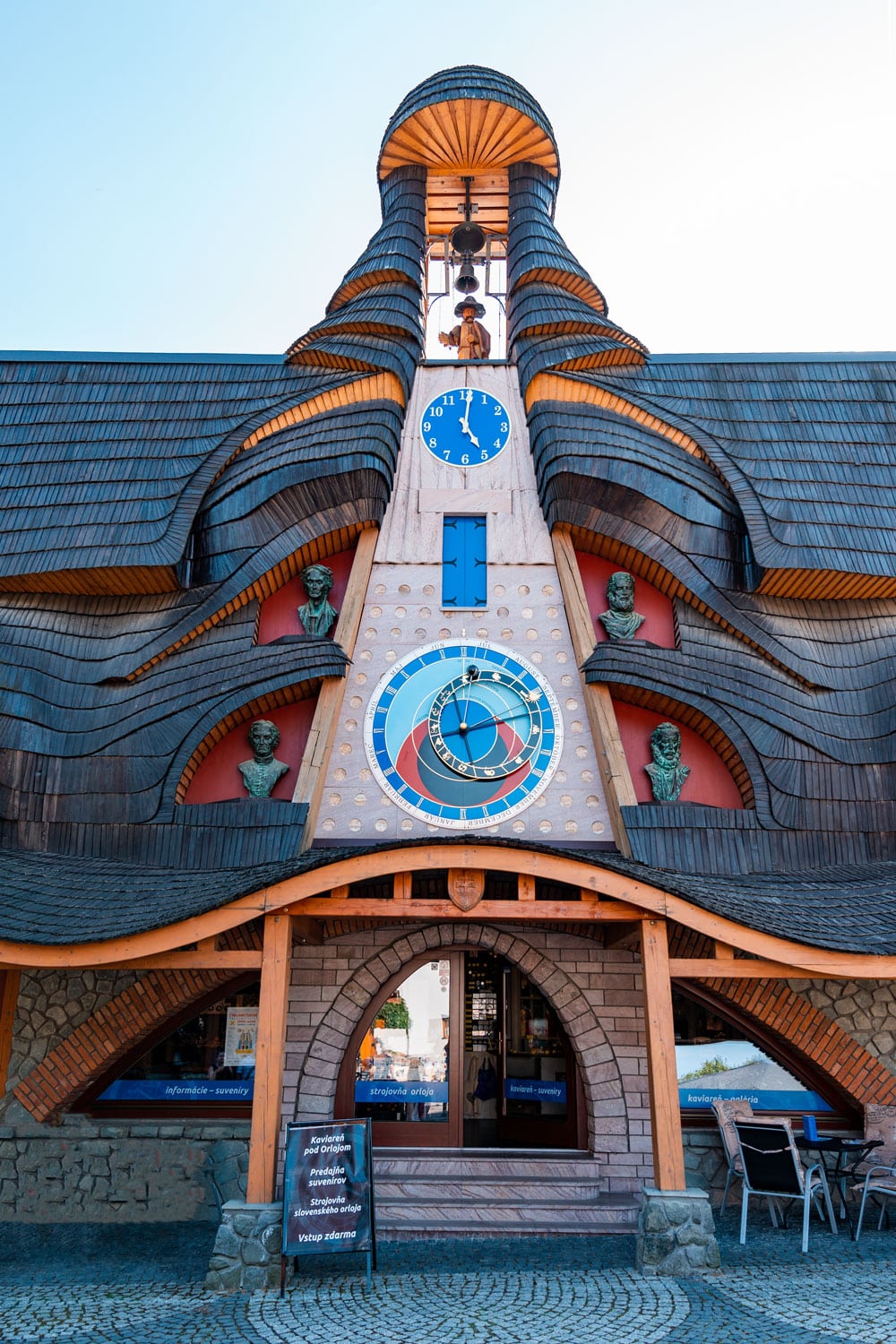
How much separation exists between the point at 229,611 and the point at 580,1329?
6958mm

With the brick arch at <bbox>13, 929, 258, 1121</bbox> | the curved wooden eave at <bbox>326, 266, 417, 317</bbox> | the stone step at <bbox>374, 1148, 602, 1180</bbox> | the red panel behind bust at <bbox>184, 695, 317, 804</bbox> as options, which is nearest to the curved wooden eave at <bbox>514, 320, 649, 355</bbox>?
the curved wooden eave at <bbox>326, 266, 417, 317</bbox>

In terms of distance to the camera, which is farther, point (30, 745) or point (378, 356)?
point (378, 356)

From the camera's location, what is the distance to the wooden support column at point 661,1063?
23.8 ft

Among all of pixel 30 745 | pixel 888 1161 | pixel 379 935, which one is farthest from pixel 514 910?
pixel 30 745

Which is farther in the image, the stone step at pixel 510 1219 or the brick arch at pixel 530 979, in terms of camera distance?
the brick arch at pixel 530 979

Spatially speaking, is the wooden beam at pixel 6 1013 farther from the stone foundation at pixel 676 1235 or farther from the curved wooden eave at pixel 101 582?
the stone foundation at pixel 676 1235

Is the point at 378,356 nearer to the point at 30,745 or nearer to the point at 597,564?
the point at 597,564

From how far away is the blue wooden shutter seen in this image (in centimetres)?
1065

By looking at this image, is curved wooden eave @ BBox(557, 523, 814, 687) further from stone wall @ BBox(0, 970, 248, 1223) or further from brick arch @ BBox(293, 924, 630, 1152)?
stone wall @ BBox(0, 970, 248, 1223)

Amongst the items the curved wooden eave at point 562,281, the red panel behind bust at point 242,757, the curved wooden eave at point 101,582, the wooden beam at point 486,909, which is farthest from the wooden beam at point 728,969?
the curved wooden eave at point 562,281

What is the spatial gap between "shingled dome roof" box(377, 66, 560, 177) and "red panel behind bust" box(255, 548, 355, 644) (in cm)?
603

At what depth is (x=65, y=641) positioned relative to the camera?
10.6m

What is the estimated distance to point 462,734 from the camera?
9.92 metres

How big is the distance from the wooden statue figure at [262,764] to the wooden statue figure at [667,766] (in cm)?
353
